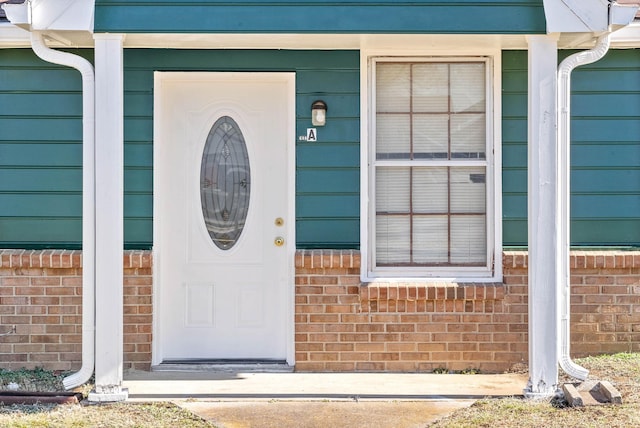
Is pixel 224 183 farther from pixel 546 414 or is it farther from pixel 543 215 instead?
pixel 546 414

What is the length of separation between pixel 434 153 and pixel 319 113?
37.9 inches

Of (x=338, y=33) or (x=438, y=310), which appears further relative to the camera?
(x=438, y=310)

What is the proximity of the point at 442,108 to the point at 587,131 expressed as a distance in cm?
114

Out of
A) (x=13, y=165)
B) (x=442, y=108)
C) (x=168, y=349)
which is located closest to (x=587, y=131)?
(x=442, y=108)

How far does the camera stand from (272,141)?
255 inches

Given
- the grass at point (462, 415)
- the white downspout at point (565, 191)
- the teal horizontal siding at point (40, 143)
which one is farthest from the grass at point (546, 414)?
the teal horizontal siding at point (40, 143)

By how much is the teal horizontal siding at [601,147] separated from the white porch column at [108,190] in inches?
116

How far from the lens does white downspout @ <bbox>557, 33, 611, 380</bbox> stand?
5.61 m

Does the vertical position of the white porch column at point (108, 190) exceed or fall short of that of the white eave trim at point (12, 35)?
it falls short

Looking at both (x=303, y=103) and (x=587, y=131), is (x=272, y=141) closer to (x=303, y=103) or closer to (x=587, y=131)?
(x=303, y=103)

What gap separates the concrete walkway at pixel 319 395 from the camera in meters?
5.16

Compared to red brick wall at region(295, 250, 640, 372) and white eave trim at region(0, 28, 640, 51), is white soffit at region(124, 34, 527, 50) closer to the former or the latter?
white eave trim at region(0, 28, 640, 51)

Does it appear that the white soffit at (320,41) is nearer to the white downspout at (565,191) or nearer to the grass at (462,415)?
the white downspout at (565,191)

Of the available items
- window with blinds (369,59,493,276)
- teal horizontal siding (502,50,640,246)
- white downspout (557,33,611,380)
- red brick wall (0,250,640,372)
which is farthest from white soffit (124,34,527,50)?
red brick wall (0,250,640,372)
